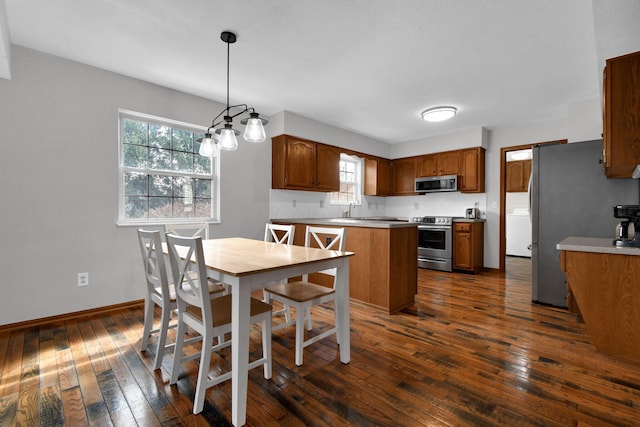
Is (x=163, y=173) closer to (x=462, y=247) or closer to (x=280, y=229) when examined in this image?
(x=280, y=229)

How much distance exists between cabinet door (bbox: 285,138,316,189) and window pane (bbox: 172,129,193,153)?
1245 mm

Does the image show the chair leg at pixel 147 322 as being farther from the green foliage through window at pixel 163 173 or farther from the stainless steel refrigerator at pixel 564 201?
the stainless steel refrigerator at pixel 564 201

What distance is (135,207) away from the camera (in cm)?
313

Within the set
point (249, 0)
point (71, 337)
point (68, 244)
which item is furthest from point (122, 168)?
point (249, 0)

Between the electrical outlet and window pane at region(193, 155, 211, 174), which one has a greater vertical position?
window pane at region(193, 155, 211, 174)

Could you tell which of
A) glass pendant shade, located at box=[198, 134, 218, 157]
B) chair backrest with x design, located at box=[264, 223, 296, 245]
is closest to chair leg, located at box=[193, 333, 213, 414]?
chair backrest with x design, located at box=[264, 223, 296, 245]

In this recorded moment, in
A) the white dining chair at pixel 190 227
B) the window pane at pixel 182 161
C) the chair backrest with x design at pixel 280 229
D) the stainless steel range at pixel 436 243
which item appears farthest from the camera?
the stainless steel range at pixel 436 243

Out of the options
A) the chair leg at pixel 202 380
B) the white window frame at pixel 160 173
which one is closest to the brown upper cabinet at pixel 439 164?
the white window frame at pixel 160 173

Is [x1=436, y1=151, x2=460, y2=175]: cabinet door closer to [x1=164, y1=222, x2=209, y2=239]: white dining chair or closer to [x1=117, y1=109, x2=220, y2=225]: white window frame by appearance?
[x1=117, y1=109, x2=220, y2=225]: white window frame

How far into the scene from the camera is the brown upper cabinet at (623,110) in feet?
5.61

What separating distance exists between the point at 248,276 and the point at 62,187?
2.39 meters

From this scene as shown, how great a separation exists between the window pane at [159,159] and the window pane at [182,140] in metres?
0.13

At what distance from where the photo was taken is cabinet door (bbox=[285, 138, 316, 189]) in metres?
4.15

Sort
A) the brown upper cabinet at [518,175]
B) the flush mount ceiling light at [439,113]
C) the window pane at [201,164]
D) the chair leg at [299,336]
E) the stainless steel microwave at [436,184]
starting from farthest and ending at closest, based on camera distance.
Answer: the brown upper cabinet at [518,175] → the stainless steel microwave at [436,184] → the flush mount ceiling light at [439,113] → the window pane at [201,164] → the chair leg at [299,336]
